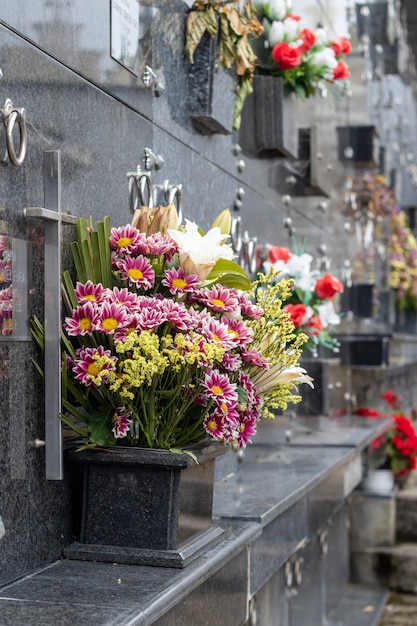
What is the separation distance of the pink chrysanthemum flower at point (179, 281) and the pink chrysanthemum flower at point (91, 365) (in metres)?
0.22

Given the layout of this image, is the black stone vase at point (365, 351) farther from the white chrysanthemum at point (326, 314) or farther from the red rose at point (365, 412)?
the white chrysanthemum at point (326, 314)

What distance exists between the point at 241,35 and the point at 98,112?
3.36 ft

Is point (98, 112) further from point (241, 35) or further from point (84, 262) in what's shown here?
point (241, 35)

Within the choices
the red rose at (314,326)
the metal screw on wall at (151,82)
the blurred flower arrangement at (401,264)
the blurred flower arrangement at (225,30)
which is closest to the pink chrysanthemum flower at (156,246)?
the metal screw on wall at (151,82)

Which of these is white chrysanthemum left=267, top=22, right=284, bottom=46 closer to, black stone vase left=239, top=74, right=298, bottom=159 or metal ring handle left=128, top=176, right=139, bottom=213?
black stone vase left=239, top=74, right=298, bottom=159

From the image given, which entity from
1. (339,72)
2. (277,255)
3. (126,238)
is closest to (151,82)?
(126,238)

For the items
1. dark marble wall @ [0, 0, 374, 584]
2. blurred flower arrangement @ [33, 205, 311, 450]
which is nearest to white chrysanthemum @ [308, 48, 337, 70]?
dark marble wall @ [0, 0, 374, 584]

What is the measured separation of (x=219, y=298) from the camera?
2.56m

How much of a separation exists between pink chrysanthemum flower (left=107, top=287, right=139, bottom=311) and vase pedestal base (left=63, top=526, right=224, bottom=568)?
0.56 m

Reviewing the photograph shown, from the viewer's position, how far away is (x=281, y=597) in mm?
4598

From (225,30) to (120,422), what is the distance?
168 centimetres

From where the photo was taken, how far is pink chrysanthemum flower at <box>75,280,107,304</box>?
2475 mm

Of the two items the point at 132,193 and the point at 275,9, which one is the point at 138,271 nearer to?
the point at 132,193

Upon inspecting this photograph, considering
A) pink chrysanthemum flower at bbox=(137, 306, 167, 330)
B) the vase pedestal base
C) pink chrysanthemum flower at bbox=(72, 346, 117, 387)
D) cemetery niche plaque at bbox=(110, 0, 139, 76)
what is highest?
cemetery niche plaque at bbox=(110, 0, 139, 76)
